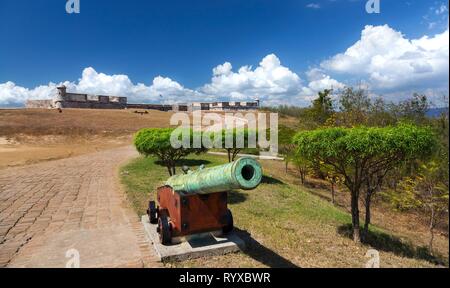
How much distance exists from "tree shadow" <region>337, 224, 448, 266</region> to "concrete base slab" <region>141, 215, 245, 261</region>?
4.24 metres

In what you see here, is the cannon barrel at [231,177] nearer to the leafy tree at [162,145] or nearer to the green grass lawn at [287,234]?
the green grass lawn at [287,234]

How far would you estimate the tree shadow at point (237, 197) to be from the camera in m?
10.8

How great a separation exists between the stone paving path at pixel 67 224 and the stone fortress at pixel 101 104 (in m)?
54.2

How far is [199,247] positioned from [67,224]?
3519 mm

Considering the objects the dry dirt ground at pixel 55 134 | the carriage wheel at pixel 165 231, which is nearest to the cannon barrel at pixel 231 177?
the carriage wheel at pixel 165 231

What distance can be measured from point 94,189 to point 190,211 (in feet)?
23.1

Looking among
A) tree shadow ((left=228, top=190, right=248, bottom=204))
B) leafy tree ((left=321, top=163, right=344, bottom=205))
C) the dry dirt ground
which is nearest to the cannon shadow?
→ tree shadow ((left=228, top=190, right=248, bottom=204))

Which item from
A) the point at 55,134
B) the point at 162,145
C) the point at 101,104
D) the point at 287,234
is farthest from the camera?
the point at 101,104

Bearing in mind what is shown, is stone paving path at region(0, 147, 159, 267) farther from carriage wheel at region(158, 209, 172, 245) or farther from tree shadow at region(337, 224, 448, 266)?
tree shadow at region(337, 224, 448, 266)

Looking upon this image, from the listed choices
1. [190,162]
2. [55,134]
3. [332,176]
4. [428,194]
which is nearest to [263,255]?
[332,176]

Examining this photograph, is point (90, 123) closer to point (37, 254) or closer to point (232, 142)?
point (232, 142)

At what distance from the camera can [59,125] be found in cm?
3450

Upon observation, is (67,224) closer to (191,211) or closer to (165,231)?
(165,231)

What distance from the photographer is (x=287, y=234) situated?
7414mm
